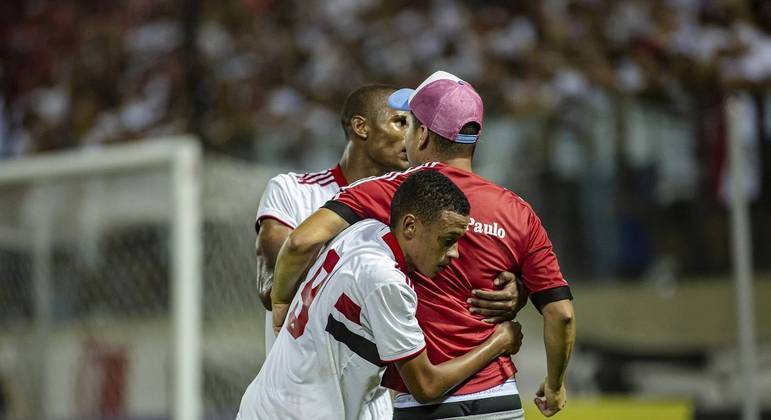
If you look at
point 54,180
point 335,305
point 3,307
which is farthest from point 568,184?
point 335,305

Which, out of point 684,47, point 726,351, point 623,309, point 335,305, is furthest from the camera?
point 684,47

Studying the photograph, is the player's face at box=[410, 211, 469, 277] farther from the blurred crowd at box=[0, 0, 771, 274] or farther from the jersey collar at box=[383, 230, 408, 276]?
the blurred crowd at box=[0, 0, 771, 274]

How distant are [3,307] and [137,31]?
496 centimetres

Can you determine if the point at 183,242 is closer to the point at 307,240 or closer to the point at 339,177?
the point at 339,177

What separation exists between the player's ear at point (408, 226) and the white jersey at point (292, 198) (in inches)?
41.6

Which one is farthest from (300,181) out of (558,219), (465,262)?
(558,219)

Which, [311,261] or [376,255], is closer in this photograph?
[376,255]

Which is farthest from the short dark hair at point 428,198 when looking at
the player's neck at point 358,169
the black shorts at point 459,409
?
the player's neck at point 358,169

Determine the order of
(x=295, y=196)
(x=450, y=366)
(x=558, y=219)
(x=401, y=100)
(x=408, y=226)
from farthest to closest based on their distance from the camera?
1. (x=558, y=219)
2. (x=295, y=196)
3. (x=401, y=100)
4. (x=450, y=366)
5. (x=408, y=226)

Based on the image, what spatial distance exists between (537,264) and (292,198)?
118 centimetres

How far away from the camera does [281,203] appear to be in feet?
14.6

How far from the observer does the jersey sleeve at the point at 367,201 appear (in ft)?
11.8

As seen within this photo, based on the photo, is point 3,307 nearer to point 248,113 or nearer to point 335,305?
point 248,113

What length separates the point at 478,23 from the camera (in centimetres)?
1024
